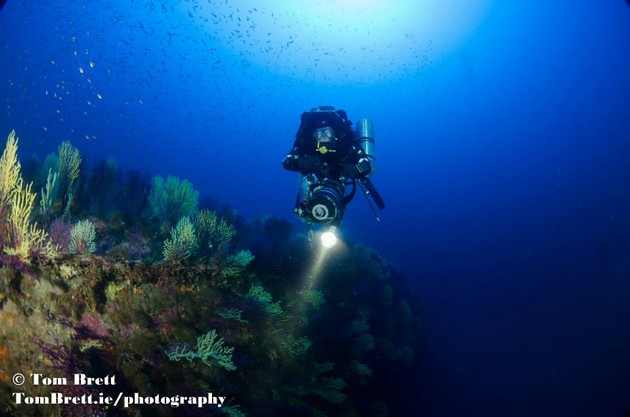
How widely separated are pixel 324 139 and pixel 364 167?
2.23 ft

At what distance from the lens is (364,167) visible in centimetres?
444

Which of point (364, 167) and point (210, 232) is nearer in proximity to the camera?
point (364, 167)

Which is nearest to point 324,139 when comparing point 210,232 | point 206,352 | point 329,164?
point 329,164

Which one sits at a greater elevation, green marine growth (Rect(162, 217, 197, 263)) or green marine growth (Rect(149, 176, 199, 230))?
green marine growth (Rect(149, 176, 199, 230))

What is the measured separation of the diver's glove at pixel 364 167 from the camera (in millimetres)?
4422

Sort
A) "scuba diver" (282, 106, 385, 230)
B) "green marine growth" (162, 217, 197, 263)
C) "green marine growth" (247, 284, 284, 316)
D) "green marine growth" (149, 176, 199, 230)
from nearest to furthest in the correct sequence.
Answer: "green marine growth" (162, 217, 197, 263), "green marine growth" (247, 284, 284, 316), "scuba diver" (282, 106, 385, 230), "green marine growth" (149, 176, 199, 230)

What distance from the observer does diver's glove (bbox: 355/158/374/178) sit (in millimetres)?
4422

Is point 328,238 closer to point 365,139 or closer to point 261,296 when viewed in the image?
point 261,296

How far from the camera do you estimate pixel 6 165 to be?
3.70 meters

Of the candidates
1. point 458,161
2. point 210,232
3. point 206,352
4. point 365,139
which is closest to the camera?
point 206,352

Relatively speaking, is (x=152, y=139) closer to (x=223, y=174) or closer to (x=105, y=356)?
(x=223, y=174)

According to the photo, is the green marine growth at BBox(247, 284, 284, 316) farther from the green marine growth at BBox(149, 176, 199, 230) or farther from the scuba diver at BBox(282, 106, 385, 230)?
the green marine growth at BBox(149, 176, 199, 230)

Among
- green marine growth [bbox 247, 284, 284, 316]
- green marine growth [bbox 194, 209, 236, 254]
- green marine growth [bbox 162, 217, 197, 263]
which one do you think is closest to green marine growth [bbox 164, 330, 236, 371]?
green marine growth [bbox 247, 284, 284, 316]

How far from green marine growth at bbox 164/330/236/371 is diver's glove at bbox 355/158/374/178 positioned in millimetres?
2588
